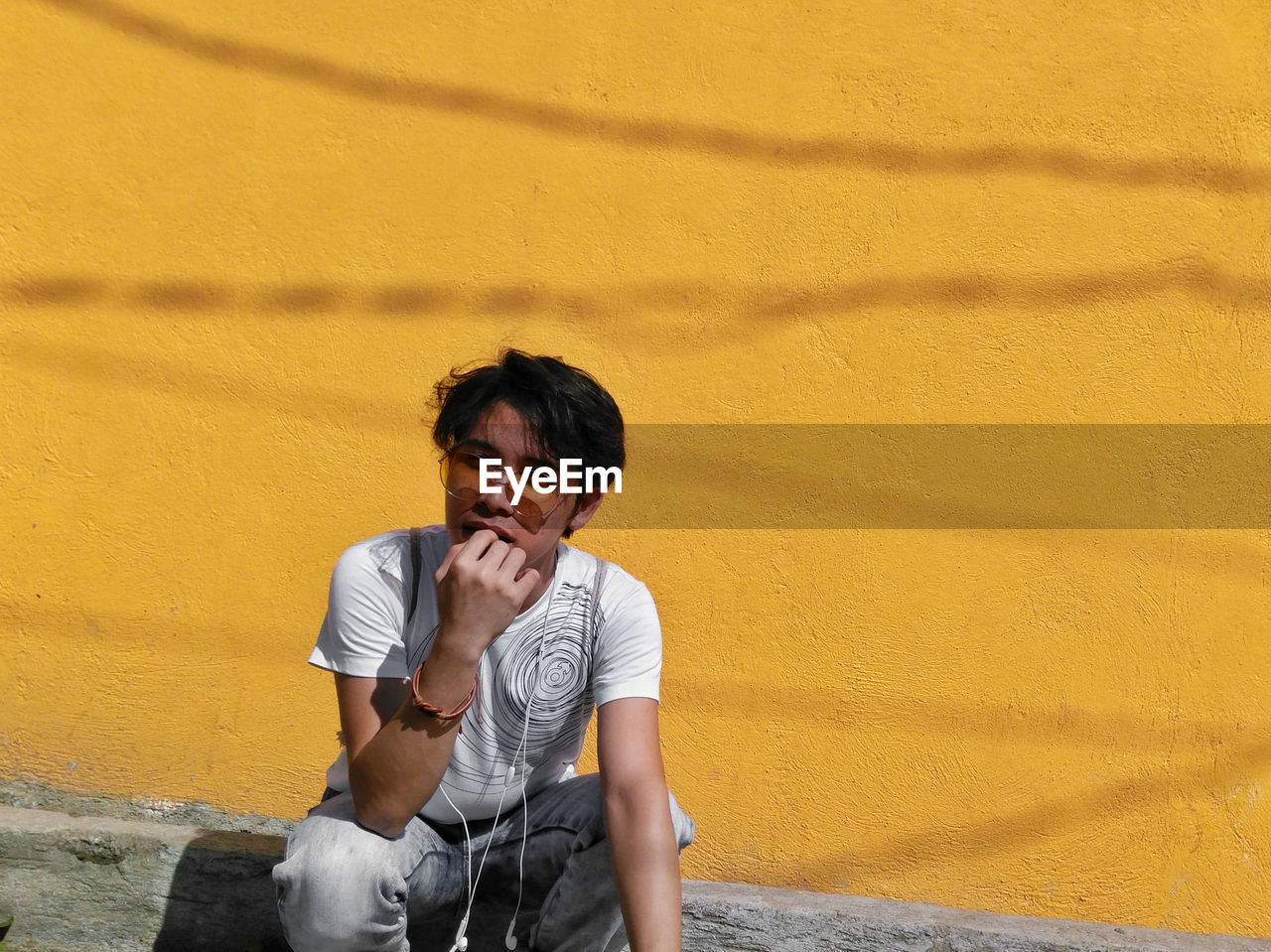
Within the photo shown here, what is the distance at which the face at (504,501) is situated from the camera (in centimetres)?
197

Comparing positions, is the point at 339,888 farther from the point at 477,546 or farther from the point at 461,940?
the point at 477,546

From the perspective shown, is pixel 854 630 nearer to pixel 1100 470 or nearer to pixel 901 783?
pixel 901 783

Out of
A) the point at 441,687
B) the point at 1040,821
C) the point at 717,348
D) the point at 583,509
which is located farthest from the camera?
the point at 717,348

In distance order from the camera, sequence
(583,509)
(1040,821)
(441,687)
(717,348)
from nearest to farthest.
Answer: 1. (441,687)
2. (583,509)
3. (1040,821)
4. (717,348)

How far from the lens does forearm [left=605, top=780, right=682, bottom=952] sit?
72.8 inches

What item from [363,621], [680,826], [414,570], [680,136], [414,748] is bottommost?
[680,826]

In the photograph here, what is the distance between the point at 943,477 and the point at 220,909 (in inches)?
77.8

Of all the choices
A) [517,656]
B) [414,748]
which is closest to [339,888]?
[414,748]

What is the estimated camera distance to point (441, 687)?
6.07ft

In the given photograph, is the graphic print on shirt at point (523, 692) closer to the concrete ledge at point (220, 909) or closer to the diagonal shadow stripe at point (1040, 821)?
the concrete ledge at point (220, 909)

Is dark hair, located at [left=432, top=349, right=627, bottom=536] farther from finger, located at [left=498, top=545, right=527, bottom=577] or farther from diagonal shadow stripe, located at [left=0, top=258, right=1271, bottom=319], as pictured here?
diagonal shadow stripe, located at [left=0, top=258, right=1271, bottom=319]

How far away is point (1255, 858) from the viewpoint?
8.50 ft

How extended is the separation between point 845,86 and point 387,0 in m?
1.16

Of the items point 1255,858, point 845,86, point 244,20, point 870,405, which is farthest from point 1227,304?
point 244,20
